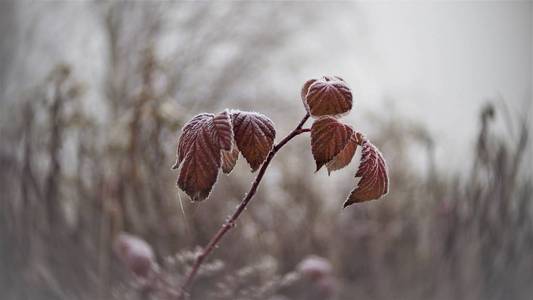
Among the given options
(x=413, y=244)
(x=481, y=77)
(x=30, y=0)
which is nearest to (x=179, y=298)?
(x=413, y=244)

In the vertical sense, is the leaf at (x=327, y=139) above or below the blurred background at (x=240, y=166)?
below

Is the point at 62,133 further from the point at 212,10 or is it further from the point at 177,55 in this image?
the point at 212,10

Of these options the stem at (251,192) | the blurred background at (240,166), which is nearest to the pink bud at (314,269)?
the blurred background at (240,166)

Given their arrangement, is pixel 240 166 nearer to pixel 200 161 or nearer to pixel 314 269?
pixel 314 269

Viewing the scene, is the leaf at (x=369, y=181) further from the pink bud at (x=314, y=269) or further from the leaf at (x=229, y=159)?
the pink bud at (x=314, y=269)

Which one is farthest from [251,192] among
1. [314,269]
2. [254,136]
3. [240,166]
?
[240,166]

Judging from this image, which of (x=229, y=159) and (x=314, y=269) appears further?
(x=314, y=269)
